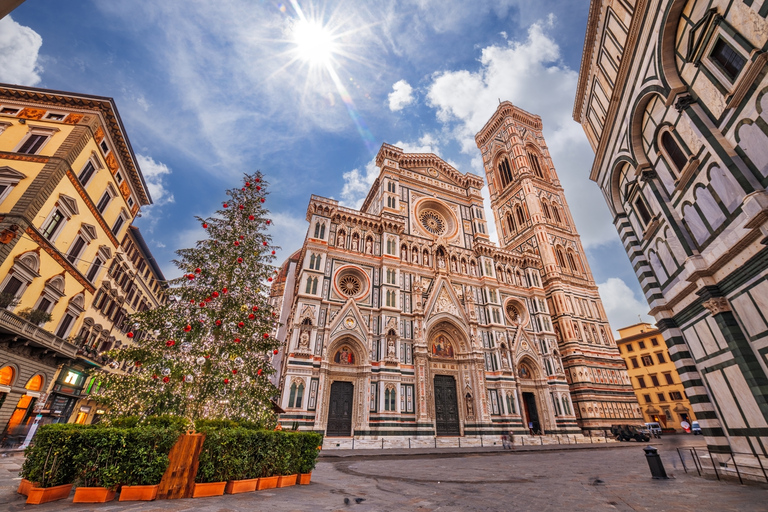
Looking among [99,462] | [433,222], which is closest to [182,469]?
[99,462]

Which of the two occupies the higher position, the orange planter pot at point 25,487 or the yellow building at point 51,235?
the yellow building at point 51,235

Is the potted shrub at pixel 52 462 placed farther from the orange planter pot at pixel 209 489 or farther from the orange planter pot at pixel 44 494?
the orange planter pot at pixel 209 489

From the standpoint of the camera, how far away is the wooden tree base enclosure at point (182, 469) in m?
5.38

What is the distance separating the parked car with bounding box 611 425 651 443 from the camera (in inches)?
936

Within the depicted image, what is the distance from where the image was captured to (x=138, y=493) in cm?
512

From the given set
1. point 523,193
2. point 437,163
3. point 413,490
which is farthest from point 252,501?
point 523,193

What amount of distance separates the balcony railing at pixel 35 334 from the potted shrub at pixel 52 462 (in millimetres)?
12349

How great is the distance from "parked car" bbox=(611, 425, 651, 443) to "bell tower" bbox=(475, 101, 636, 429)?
3.19 feet

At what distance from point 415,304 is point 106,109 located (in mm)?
22407

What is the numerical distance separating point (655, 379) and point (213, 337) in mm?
52140

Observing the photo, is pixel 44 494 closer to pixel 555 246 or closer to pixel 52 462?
pixel 52 462

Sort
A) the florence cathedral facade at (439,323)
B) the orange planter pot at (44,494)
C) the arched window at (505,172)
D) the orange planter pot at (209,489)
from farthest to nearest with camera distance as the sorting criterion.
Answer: the arched window at (505,172), the florence cathedral facade at (439,323), the orange planter pot at (209,489), the orange planter pot at (44,494)

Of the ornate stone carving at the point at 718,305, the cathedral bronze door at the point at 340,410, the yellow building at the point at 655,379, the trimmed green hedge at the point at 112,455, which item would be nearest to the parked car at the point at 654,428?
the yellow building at the point at 655,379

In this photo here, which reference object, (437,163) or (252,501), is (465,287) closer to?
(437,163)
